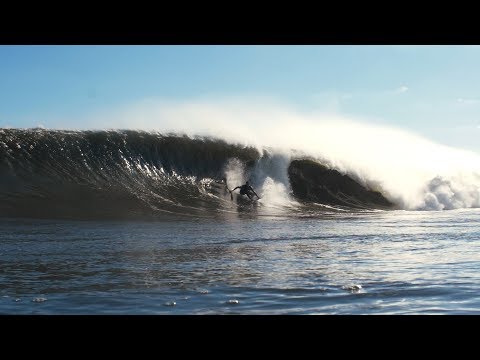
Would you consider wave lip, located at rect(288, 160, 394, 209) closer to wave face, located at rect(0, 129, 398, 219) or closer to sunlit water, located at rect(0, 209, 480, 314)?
wave face, located at rect(0, 129, 398, 219)

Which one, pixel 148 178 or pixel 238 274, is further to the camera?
pixel 148 178

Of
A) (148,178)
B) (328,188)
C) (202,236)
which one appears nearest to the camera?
(202,236)

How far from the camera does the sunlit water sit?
4141 millimetres

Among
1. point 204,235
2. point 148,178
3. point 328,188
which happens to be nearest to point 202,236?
point 204,235

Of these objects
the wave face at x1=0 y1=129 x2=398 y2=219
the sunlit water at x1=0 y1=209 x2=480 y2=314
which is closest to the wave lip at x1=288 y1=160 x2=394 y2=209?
the wave face at x1=0 y1=129 x2=398 y2=219

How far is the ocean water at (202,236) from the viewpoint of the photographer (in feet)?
14.6

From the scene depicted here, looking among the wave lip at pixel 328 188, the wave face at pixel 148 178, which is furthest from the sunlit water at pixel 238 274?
the wave lip at pixel 328 188

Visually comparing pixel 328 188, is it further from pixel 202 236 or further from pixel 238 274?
pixel 238 274

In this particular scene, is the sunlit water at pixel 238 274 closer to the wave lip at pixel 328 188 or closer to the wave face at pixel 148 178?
the wave face at pixel 148 178

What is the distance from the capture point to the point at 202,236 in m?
10.7

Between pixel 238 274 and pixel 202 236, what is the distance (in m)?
5.02
